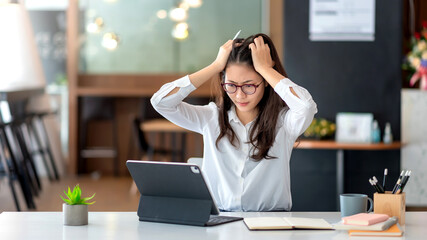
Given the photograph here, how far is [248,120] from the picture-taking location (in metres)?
2.87

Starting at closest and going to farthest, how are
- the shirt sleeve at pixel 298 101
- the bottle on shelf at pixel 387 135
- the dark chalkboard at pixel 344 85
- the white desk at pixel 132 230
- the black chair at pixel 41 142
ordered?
1. the white desk at pixel 132 230
2. the shirt sleeve at pixel 298 101
3. the bottle on shelf at pixel 387 135
4. the dark chalkboard at pixel 344 85
5. the black chair at pixel 41 142

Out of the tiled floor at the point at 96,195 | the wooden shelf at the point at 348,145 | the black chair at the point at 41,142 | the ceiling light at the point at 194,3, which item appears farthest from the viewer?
the ceiling light at the point at 194,3

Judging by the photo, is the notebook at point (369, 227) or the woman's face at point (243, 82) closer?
the notebook at point (369, 227)

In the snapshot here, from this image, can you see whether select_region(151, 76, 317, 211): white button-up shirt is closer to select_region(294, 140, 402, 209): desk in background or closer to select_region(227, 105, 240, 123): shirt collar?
select_region(227, 105, 240, 123): shirt collar

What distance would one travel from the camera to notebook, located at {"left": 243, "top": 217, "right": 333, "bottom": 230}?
2.17 m

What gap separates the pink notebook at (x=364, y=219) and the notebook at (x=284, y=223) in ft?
0.26

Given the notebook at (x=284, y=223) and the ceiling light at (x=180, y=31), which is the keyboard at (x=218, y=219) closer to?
the notebook at (x=284, y=223)

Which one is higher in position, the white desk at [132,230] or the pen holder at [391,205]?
the pen holder at [391,205]

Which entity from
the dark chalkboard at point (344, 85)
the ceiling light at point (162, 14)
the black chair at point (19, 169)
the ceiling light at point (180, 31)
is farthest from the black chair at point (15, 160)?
the ceiling light at point (162, 14)

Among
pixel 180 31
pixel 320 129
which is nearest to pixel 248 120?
pixel 320 129

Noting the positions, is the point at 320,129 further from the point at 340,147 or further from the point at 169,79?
the point at 169,79

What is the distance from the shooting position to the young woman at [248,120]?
270cm

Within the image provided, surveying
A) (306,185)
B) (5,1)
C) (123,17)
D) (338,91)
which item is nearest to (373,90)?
(338,91)

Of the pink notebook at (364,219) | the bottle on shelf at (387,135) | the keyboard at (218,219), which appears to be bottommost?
the bottle on shelf at (387,135)
